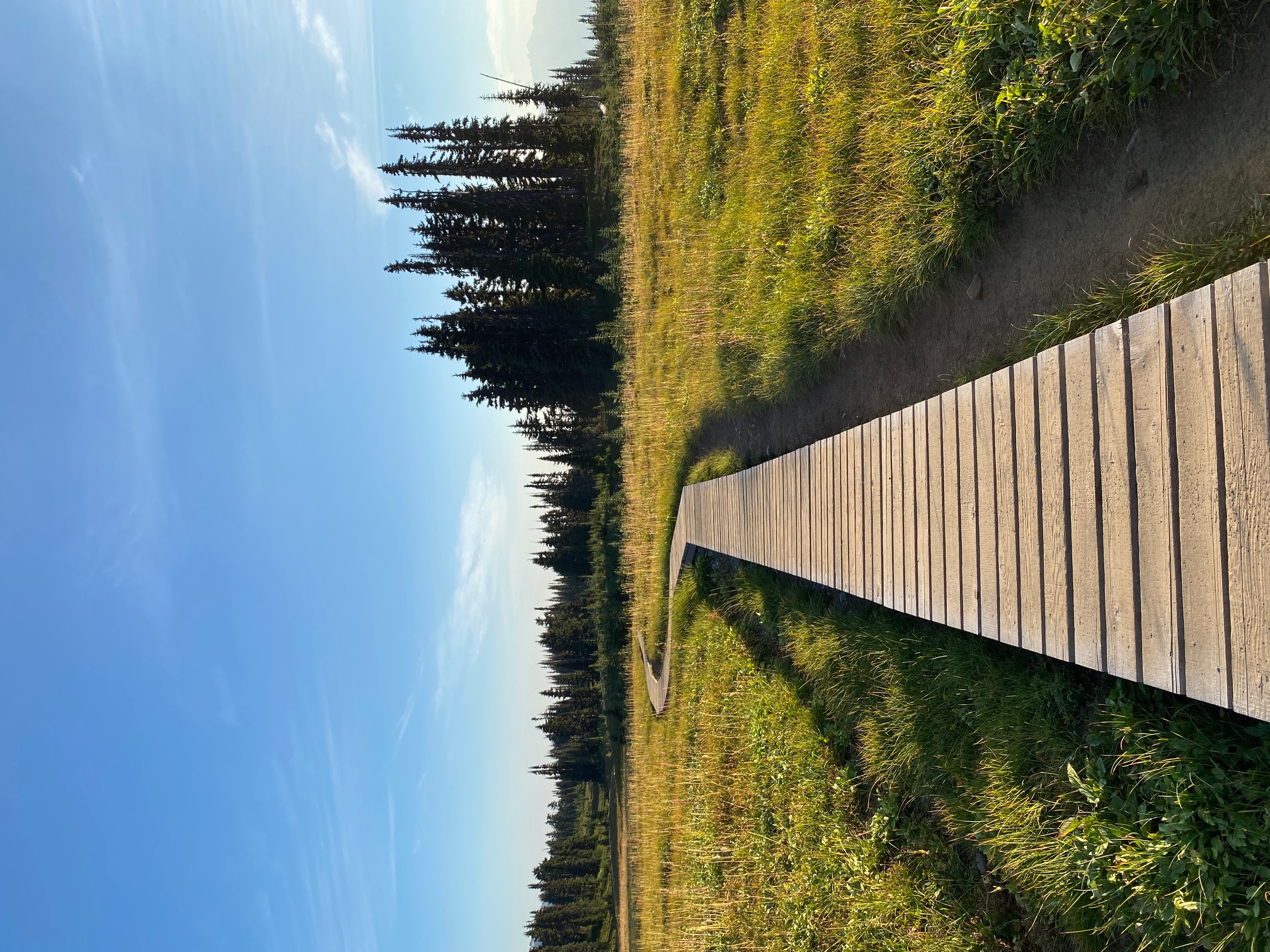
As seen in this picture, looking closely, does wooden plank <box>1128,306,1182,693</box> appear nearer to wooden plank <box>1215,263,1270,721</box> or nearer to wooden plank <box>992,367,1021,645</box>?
wooden plank <box>1215,263,1270,721</box>

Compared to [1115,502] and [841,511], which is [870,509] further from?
[1115,502]

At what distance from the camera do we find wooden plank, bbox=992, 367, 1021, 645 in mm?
4270

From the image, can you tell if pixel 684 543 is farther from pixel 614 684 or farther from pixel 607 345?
pixel 614 684

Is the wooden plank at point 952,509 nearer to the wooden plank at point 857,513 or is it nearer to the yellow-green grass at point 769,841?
the wooden plank at point 857,513

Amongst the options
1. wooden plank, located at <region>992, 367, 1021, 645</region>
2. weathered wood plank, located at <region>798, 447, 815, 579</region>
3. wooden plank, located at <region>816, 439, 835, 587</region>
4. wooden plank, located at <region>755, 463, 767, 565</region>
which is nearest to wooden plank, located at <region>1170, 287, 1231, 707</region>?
wooden plank, located at <region>992, 367, 1021, 645</region>

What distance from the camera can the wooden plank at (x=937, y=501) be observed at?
5078 mm

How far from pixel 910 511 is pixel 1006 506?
3.98 feet

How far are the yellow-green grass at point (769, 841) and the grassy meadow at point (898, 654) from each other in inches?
1.6

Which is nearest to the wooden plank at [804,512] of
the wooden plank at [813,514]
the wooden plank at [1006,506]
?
the wooden plank at [813,514]

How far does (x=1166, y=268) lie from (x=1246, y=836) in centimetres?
311

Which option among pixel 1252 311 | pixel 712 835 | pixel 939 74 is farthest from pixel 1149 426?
pixel 712 835

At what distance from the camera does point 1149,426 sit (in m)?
3.26

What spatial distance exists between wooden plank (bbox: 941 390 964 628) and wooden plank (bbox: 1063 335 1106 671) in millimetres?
1077

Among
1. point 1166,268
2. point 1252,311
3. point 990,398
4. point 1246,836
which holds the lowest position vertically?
point 1246,836
